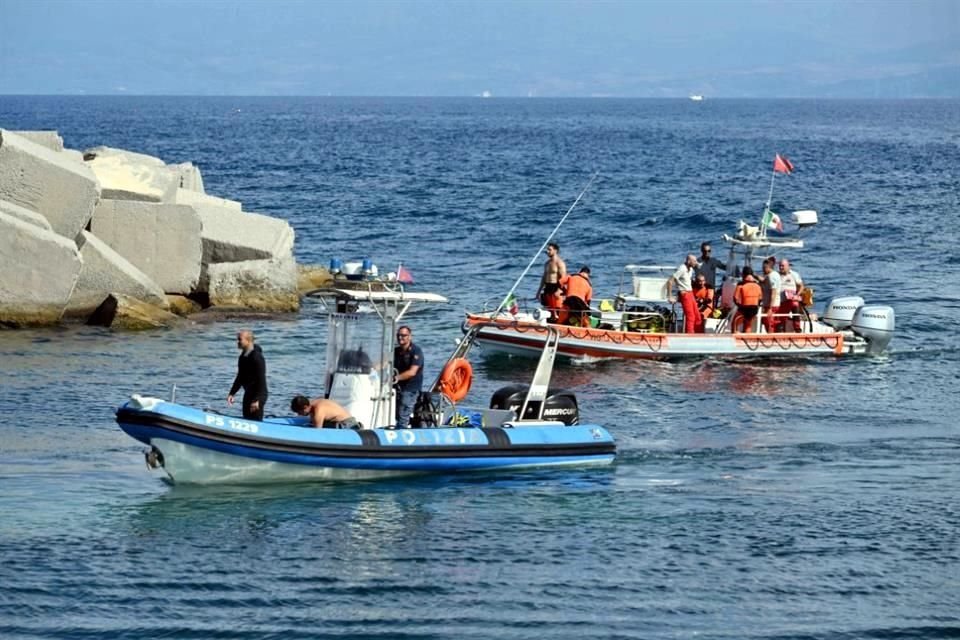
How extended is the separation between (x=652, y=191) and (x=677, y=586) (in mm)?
44706

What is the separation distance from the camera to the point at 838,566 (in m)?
14.0

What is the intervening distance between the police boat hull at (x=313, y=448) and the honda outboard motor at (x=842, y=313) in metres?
9.24

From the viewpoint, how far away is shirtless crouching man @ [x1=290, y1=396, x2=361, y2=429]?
16281mm

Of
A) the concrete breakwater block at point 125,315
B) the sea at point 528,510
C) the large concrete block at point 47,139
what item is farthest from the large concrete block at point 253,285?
the large concrete block at point 47,139

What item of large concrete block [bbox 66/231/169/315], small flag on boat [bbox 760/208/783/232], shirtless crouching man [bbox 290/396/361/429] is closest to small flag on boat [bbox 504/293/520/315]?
small flag on boat [bbox 760/208/783/232]

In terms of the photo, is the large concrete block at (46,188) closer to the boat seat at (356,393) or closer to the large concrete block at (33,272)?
the large concrete block at (33,272)

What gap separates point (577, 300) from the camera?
79.7 ft

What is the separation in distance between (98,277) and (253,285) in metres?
3.03

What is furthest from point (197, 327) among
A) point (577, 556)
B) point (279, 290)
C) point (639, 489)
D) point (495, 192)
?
point (495, 192)

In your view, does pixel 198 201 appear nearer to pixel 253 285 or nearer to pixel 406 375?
pixel 253 285

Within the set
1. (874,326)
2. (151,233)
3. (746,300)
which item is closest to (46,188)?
(151,233)

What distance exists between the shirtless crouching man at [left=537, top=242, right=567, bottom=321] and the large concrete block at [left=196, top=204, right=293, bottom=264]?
547 centimetres

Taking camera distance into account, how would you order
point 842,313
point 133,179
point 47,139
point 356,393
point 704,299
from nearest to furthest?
point 356,393, point 704,299, point 842,313, point 133,179, point 47,139

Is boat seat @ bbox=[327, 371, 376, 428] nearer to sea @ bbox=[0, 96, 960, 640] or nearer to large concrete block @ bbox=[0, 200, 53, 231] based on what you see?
sea @ bbox=[0, 96, 960, 640]
